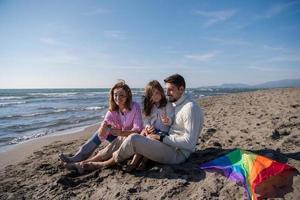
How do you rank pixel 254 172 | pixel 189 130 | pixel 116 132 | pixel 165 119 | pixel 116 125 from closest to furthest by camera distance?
pixel 254 172 → pixel 189 130 → pixel 165 119 → pixel 116 132 → pixel 116 125

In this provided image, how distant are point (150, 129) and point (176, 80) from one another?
0.85m

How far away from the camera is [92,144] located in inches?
200

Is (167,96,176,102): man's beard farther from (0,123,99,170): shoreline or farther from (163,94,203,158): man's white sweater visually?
(0,123,99,170): shoreline

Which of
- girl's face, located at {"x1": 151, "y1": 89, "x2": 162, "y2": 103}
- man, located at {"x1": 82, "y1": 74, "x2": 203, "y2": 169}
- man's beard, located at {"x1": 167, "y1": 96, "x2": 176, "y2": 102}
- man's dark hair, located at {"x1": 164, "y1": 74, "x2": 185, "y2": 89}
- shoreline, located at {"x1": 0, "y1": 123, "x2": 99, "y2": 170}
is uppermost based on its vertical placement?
man's dark hair, located at {"x1": 164, "y1": 74, "x2": 185, "y2": 89}

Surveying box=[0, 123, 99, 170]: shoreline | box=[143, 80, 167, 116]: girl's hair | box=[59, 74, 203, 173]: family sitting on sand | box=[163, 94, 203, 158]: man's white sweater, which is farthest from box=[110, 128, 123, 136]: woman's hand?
box=[0, 123, 99, 170]: shoreline

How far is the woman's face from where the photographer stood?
16.0ft

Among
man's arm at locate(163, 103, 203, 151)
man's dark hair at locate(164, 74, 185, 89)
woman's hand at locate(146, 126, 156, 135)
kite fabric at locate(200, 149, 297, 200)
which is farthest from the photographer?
woman's hand at locate(146, 126, 156, 135)

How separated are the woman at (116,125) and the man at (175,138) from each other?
1.18 feet

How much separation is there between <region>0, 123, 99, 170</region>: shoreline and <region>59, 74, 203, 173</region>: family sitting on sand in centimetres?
209

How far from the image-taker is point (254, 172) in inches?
142

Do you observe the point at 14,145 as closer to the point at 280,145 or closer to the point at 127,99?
the point at 127,99

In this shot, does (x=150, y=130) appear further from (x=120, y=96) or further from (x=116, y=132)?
(x=120, y=96)

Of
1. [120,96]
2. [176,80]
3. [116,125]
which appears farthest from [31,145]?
[176,80]

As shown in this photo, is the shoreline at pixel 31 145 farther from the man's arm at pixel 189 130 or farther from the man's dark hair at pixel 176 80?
the man's dark hair at pixel 176 80
